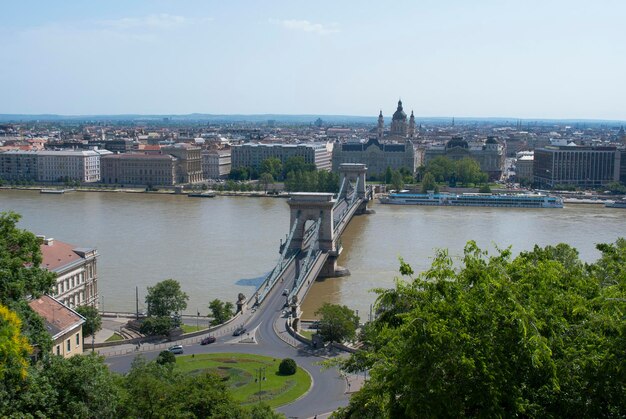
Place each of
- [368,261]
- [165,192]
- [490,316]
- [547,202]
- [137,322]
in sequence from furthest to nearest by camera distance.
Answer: [165,192] → [547,202] → [368,261] → [137,322] → [490,316]

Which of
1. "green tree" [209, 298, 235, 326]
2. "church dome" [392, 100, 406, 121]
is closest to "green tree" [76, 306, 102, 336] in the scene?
"green tree" [209, 298, 235, 326]

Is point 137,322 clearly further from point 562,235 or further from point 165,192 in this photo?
point 165,192

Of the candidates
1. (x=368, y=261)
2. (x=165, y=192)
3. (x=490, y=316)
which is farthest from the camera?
(x=165, y=192)

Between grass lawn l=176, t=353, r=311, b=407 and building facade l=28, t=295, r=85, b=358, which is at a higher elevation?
building facade l=28, t=295, r=85, b=358

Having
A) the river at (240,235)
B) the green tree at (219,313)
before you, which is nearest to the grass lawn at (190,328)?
the green tree at (219,313)

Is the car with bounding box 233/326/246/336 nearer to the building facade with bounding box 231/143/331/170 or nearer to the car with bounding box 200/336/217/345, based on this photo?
the car with bounding box 200/336/217/345

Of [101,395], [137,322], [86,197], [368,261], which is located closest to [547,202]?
[368,261]

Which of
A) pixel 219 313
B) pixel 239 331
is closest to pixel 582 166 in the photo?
pixel 219 313
